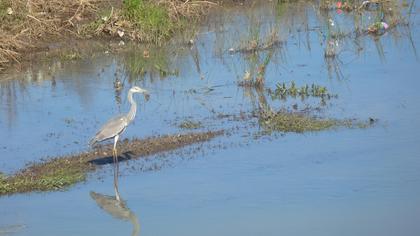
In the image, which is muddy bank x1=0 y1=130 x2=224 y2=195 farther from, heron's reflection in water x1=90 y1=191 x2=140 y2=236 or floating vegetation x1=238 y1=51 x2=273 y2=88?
floating vegetation x1=238 y1=51 x2=273 y2=88

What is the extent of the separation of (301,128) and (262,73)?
2.17 m

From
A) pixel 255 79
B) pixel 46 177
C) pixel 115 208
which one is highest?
pixel 255 79

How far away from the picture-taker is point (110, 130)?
34.4 feet

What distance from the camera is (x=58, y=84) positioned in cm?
1416

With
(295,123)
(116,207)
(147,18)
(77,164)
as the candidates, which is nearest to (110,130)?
(77,164)

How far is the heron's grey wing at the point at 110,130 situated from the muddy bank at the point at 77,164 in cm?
32

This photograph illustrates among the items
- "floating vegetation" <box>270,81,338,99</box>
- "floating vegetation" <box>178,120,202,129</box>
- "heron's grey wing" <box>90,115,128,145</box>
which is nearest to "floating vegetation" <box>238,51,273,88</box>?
"floating vegetation" <box>270,81,338,99</box>

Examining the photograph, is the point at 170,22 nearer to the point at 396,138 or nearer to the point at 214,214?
the point at 396,138

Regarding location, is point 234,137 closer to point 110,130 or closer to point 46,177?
point 110,130

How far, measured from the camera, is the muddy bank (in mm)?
9906

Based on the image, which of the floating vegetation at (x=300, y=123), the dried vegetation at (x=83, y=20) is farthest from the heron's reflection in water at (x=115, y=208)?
the dried vegetation at (x=83, y=20)

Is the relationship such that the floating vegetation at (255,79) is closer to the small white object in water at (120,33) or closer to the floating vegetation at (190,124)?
the floating vegetation at (190,124)

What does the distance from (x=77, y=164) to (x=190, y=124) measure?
1907 mm

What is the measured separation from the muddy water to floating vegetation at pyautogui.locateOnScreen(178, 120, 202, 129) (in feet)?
0.45
